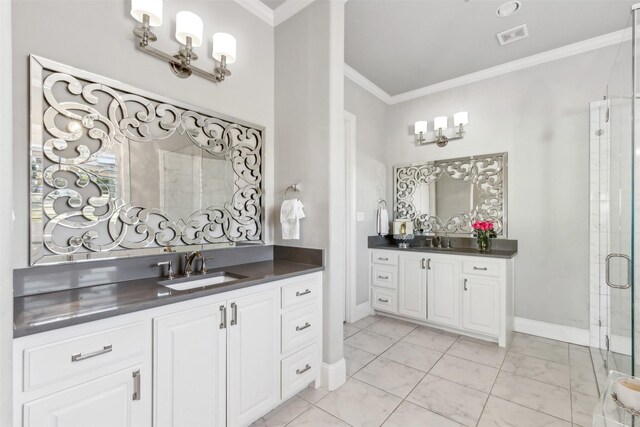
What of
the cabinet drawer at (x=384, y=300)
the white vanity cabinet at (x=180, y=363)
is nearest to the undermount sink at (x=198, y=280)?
the white vanity cabinet at (x=180, y=363)

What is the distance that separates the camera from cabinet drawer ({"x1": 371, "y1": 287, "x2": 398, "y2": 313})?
10.9 feet

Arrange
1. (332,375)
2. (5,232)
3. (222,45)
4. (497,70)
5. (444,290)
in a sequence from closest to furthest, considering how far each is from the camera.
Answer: (5,232) → (222,45) → (332,375) → (444,290) → (497,70)

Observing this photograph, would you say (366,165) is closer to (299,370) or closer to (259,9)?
(259,9)

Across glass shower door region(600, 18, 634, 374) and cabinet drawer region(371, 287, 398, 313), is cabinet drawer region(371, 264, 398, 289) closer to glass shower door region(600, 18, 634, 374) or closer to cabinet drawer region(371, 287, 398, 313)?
cabinet drawer region(371, 287, 398, 313)

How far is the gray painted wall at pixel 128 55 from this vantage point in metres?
1.27

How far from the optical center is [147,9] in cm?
150

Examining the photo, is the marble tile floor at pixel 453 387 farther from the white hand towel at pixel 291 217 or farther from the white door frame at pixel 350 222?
the white hand towel at pixel 291 217

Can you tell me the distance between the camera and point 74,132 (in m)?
1.39

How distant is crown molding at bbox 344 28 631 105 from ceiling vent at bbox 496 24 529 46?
432mm

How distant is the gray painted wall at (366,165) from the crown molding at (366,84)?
0.15 ft

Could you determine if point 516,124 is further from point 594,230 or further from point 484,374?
point 484,374

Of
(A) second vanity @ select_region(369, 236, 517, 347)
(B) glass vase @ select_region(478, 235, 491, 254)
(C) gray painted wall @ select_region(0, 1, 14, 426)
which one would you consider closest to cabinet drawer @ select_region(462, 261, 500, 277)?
(A) second vanity @ select_region(369, 236, 517, 347)

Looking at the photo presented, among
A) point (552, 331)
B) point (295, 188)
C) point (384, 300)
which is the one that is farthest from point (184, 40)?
point (552, 331)

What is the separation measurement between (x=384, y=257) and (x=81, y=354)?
2.91m
